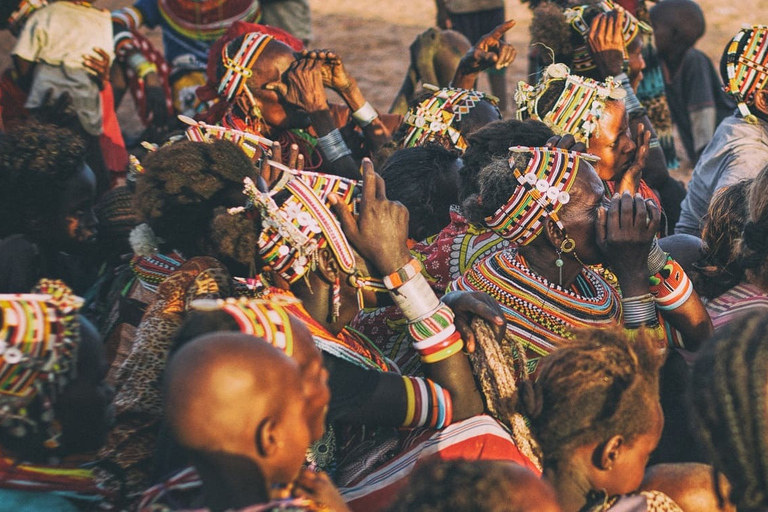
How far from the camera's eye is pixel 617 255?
3307 mm

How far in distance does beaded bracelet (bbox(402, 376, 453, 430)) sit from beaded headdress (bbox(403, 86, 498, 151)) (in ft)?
7.45

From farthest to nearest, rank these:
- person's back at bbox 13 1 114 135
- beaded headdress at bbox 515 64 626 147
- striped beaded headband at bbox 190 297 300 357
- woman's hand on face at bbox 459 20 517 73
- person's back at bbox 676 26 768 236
Result: person's back at bbox 13 1 114 135
woman's hand on face at bbox 459 20 517 73
person's back at bbox 676 26 768 236
beaded headdress at bbox 515 64 626 147
striped beaded headband at bbox 190 297 300 357

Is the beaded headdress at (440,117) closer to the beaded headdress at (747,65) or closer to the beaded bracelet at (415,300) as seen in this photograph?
the beaded headdress at (747,65)

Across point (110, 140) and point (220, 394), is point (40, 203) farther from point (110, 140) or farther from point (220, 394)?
point (110, 140)

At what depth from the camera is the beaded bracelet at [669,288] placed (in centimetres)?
339

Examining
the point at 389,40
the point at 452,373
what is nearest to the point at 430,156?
the point at 452,373

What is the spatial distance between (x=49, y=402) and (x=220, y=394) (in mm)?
608

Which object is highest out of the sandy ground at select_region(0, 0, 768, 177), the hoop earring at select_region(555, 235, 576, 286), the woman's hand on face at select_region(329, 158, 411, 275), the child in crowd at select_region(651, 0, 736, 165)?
the woman's hand on face at select_region(329, 158, 411, 275)

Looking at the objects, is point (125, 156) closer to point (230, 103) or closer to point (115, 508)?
point (230, 103)

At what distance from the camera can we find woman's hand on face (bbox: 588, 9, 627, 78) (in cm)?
537

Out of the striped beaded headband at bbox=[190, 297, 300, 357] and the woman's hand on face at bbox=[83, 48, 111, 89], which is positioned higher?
the striped beaded headband at bbox=[190, 297, 300, 357]

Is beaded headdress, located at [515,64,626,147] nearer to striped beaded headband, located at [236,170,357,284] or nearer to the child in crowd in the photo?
striped beaded headband, located at [236,170,357,284]

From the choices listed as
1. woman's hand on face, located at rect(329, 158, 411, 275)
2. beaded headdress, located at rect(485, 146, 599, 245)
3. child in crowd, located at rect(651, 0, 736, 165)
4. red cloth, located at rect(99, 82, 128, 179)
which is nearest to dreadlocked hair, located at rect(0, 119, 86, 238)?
woman's hand on face, located at rect(329, 158, 411, 275)

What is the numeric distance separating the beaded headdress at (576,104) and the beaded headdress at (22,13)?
381 centimetres
